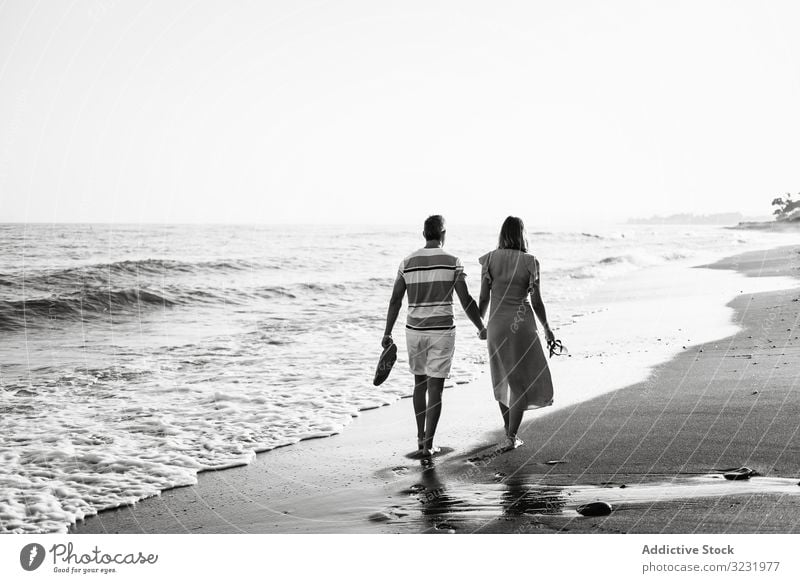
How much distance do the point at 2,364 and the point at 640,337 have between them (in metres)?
8.16

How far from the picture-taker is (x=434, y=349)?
15.9 ft

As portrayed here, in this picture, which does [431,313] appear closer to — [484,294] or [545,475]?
[484,294]

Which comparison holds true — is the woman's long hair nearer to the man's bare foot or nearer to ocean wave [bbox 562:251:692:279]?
the man's bare foot

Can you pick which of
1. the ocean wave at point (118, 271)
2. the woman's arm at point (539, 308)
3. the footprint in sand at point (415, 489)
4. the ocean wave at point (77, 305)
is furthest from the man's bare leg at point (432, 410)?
the ocean wave at point (118, 271)

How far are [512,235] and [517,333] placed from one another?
70cm

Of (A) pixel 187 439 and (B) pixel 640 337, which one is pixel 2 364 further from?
(B) pixel 640 337

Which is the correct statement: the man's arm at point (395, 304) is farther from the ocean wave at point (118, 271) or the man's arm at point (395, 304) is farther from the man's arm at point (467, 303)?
the ocean wave at point (118, 271)

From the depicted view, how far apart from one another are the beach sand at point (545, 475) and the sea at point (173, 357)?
16.5 inches

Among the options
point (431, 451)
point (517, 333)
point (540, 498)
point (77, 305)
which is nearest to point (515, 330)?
point (517, 333)

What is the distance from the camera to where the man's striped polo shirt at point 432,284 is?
15.8 feet

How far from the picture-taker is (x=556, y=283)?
17.2 m

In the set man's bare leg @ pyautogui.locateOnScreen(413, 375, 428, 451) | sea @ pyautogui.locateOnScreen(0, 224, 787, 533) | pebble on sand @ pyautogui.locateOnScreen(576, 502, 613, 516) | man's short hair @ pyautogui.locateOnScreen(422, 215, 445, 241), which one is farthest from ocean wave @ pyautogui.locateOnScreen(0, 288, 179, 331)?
pebble on sand @ pyautogui.locateOnScreen(576, 502, 613, 516)
